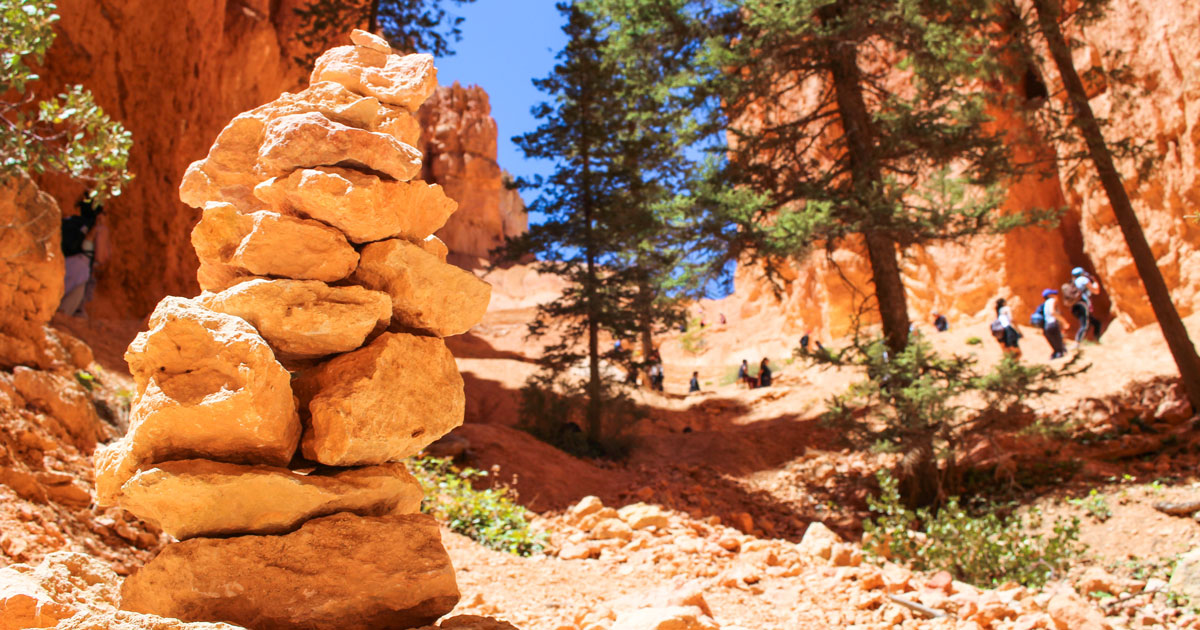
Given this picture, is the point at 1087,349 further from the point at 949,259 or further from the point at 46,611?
the point at 46,611

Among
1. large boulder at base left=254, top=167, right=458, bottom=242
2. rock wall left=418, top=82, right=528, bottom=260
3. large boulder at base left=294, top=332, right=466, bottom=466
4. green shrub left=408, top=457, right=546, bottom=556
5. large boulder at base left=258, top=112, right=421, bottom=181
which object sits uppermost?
rock wall left=418, top=82, right=528, bottom=260

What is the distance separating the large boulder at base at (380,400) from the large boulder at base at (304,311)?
9 centimetres

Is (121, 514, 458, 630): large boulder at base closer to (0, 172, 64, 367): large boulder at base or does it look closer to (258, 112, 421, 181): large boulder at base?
(258, 112, 421, 181): large boulder at base

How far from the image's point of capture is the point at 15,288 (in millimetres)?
5133

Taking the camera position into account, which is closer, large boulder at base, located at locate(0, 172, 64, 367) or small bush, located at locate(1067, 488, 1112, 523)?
large boulder at base, located at locate(0, 172, 64, 367)

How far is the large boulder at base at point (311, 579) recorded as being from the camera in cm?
244

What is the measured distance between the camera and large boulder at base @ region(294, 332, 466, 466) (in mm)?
2691

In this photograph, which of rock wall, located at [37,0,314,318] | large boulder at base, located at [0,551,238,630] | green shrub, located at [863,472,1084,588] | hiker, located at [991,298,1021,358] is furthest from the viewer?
hiker, located at [991,298,1021,358]

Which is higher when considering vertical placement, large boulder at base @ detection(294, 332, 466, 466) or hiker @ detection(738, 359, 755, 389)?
hiker @ detection(738, 359, 755, 389)

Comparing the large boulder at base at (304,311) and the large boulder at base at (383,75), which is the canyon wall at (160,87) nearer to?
the large boulder at base at (383,75)

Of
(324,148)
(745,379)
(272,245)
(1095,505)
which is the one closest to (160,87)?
(324,148)

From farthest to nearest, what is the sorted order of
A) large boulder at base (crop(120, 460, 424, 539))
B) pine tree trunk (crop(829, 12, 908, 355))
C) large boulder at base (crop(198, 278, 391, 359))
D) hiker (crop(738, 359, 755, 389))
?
1. hiker (crop(738, 359, 755, 389))
2. pine tree trunk (crop(829, 12, 908, 355))
3. large boulder at base (crop(198, 278, 391, 359))
4. large boulder at base (crop(120, 460, 424, 539))

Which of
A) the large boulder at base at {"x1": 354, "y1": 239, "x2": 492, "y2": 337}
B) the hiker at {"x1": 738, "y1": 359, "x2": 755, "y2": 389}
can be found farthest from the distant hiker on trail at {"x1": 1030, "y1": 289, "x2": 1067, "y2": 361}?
the large boulder at base at {"x1": 354, "y1": 239, "x2": 492, "y2": 337}

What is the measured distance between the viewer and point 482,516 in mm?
→ 7094
